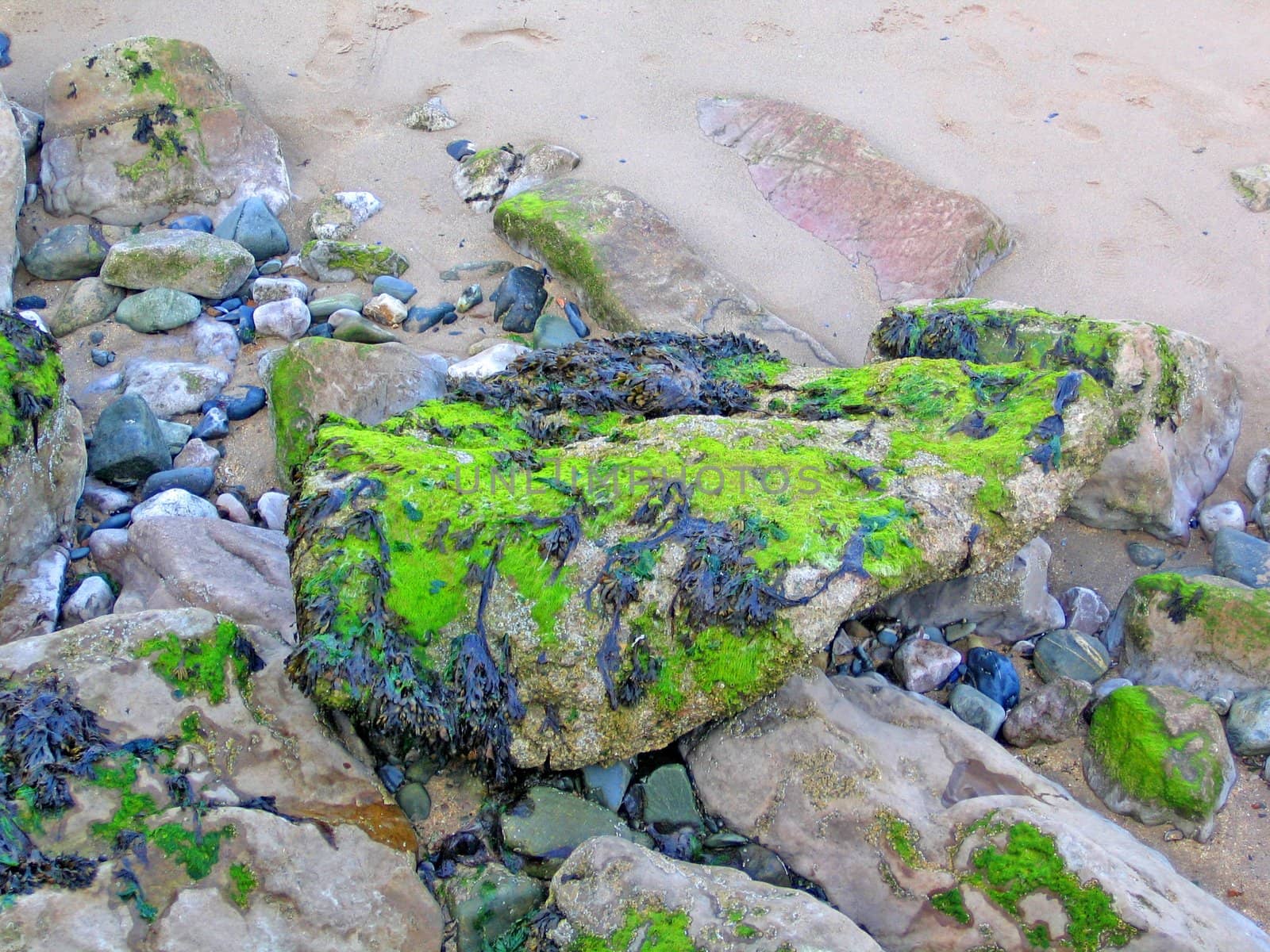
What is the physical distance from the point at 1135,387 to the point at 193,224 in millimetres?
5691

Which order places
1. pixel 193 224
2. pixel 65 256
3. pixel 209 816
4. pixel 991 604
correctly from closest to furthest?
pixel 209 816
pixel 991 604
pixel 65 256
pixel 193 224

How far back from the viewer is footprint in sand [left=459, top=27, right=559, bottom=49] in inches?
308

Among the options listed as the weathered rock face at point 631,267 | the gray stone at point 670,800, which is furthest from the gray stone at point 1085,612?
the gray stone at point 670,800

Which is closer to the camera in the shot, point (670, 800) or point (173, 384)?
point (670, 800)

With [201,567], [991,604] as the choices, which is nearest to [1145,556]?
[991,604]

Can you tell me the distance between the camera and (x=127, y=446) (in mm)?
4613

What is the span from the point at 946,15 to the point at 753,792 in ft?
23.6

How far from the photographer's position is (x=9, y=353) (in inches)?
167

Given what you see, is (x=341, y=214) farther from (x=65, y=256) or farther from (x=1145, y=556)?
(x=1145, y=556)

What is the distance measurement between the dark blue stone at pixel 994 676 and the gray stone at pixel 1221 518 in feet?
4.84

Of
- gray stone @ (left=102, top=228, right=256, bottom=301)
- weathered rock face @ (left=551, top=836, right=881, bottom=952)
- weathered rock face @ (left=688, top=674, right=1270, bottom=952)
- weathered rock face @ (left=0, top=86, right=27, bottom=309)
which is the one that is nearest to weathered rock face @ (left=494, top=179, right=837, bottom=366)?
gray stone @ (left=102, top=228, right=256, bottom=301)

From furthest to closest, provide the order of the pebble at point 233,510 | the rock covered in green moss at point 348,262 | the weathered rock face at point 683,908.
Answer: the rock covered in green moss at point 348,262 < the pebble at point 233,510 < the weathered rock face at point 683,908

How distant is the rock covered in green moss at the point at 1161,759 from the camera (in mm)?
3402

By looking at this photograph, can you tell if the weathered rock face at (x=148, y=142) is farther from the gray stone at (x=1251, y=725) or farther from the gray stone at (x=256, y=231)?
the gray stone at (x=1251, y=725)
